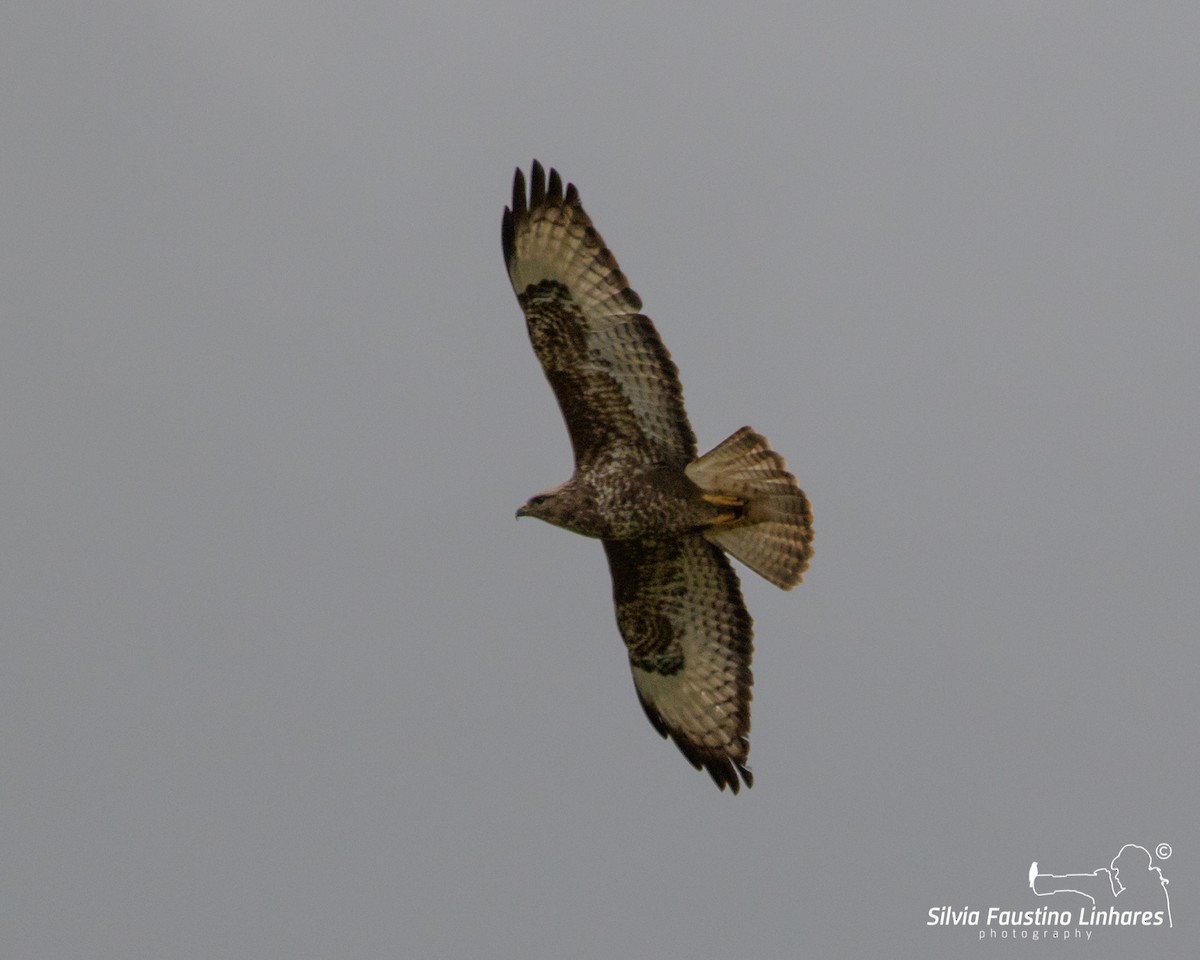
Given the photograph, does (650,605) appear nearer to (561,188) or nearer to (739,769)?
(739,769)

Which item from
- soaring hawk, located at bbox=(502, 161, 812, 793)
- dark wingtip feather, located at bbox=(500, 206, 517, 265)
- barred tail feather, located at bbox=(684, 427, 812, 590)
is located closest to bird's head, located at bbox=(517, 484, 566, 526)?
soaring hawk, located at bbox=(502, 161, 812, 793)

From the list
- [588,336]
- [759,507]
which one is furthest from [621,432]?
[759,507]

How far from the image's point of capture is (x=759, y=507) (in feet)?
44.7

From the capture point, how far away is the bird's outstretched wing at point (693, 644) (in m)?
14.0

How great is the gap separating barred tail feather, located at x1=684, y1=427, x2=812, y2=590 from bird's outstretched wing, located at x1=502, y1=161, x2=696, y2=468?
22 cm

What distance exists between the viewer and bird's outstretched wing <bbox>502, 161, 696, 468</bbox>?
1341 cm

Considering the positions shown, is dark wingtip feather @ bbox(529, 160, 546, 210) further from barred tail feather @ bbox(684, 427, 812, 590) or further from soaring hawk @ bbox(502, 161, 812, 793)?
barred tail feather @ bbox(684, 427, 812, 590)

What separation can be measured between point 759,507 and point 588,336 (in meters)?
1.43

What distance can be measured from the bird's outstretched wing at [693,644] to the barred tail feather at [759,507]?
31 centimetres

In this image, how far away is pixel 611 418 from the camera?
13.5 m

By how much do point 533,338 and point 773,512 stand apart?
1751 mm

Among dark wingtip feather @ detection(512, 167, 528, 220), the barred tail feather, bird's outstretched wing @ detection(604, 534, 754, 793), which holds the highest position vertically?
dark wingtip feather @ detection(512, 167, 528, 220)

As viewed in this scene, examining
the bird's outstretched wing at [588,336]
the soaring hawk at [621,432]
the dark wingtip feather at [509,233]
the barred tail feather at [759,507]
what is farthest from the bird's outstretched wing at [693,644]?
the dark wingtip feather at [509,233]

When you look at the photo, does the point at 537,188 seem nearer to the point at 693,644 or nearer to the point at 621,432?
the point at 621,432
